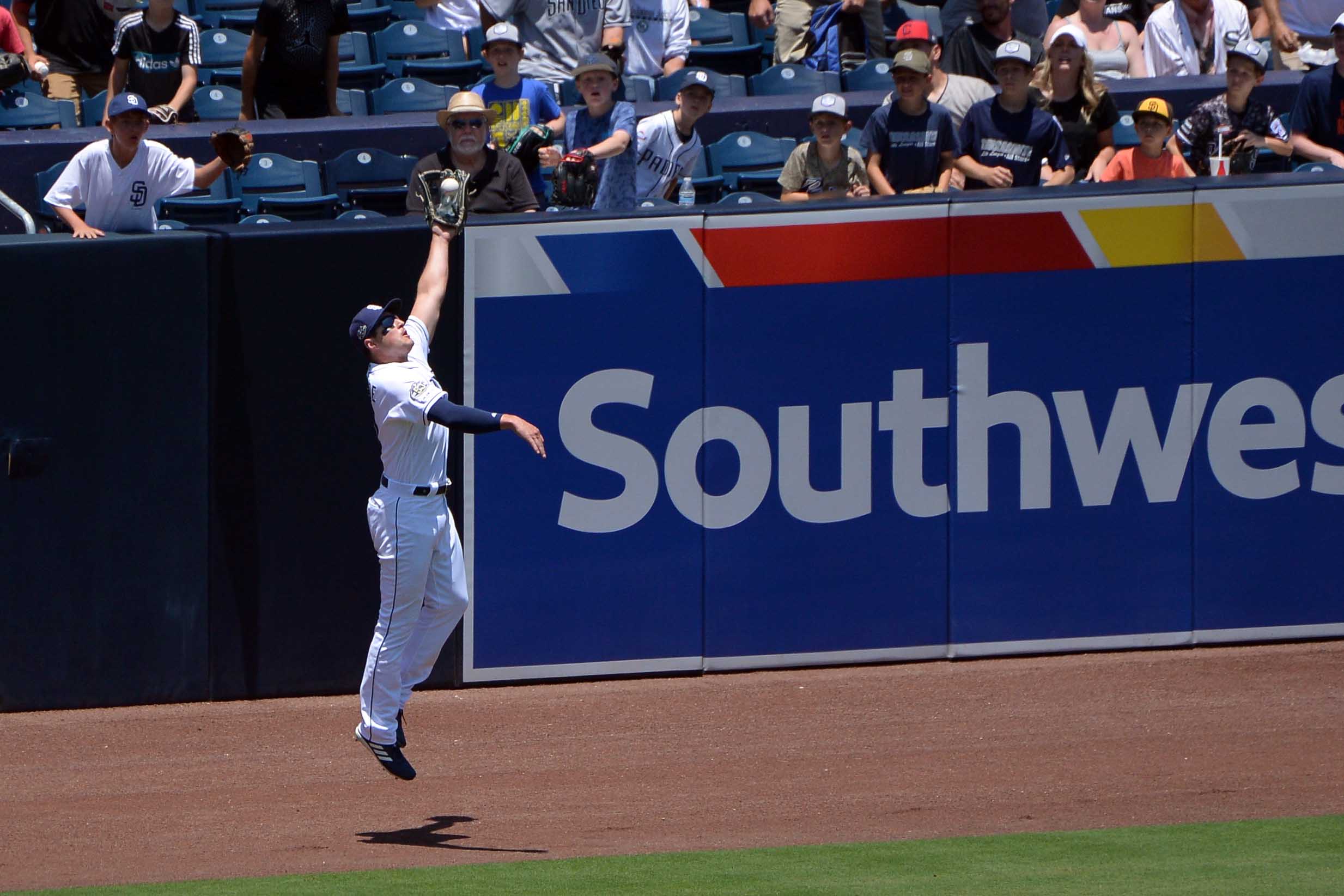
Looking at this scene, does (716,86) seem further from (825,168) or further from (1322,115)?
(1322,115)

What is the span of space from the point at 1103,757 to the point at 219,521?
14.1 ft

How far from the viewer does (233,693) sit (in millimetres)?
8656

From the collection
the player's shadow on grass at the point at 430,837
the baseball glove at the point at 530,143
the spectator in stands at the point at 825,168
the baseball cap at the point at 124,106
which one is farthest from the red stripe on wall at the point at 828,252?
the player's shadow on grass at the point at 430,837

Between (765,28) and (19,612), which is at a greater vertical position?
(765,28)

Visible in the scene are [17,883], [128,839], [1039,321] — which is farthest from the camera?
[1039,321]

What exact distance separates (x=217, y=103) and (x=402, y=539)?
628 cm

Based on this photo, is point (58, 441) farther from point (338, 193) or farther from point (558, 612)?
point (338, 193)

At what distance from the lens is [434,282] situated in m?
7.64

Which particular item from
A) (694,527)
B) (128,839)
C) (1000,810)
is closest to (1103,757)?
(1000,810)

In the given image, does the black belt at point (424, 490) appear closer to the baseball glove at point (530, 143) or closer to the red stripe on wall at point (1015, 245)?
the baseball glove at point (530, 143)

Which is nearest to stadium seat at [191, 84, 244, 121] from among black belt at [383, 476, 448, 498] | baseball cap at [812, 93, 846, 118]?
baseball cap at [812, 93, 846, 118]

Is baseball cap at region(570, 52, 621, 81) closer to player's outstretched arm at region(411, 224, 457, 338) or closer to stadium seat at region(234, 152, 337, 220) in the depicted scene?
stadium seat at region(234, 152, 337, 220)

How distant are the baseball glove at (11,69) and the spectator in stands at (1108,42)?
→ 6968 millimetres

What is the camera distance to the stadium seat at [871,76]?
12805 millimetres
